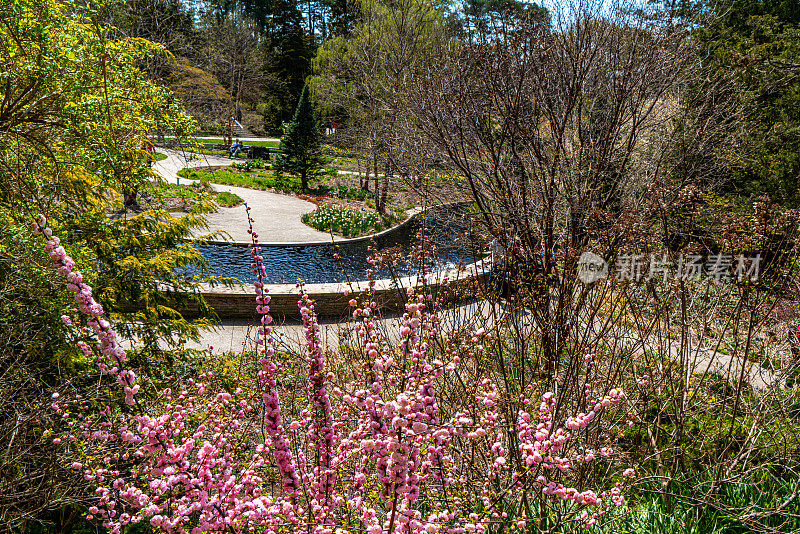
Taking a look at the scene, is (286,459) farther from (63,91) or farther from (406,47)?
(406,47)

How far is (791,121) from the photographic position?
7.95m

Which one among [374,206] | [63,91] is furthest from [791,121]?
[374,206]

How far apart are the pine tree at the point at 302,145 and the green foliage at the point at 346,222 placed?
5.66m

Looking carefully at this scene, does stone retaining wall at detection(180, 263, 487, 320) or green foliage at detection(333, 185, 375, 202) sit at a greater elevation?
green foliage at detection(333, 185, 375, 202)

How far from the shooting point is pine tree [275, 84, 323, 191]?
19.9 metres

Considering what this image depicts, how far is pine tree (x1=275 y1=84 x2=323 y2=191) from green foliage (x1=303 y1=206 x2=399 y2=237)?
566 centimetres

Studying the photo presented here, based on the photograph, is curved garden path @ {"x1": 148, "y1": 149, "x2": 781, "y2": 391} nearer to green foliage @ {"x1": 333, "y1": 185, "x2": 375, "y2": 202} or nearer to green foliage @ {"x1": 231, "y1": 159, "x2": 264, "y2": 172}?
green foliage @ {"x1": 333, "y1": 185, "x2": 375, "y2": 202}

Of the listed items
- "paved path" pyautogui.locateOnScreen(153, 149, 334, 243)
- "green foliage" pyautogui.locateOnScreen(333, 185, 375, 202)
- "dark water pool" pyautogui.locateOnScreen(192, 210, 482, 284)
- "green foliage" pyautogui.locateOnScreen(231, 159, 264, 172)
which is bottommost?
"dark water pool" pyautogui.locateOnScreen(192, 210, 482, 284)

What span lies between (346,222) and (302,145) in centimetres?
737

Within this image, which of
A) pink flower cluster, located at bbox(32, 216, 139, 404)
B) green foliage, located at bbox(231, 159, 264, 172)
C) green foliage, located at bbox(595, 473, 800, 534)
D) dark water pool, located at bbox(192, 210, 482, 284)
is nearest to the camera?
pink flower cluster, located at bbox(32, 216, 139, 404)

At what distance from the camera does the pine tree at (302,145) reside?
→ 1986 cm

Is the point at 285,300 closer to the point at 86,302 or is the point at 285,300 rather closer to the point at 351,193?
the point at 86,302

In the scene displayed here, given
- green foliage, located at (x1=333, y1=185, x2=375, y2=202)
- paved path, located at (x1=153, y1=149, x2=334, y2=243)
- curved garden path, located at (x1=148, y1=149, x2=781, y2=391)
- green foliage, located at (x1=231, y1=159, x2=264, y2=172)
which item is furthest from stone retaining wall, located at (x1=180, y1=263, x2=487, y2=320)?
green foliage, located at (x1=231, y1=159, x2=264, y2=172)

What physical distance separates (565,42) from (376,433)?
5.55 m
